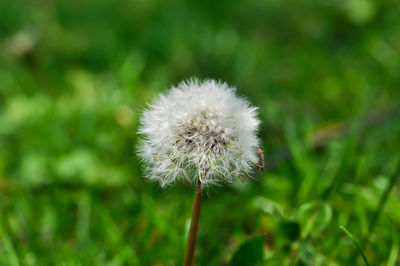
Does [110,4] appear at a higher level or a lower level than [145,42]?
lower

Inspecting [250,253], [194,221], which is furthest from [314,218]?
[194,221]

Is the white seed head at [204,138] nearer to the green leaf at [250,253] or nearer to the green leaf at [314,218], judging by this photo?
the green leaf at [250,253]

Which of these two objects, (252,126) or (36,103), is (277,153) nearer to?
(252,126)

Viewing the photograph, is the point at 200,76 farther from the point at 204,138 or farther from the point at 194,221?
the point at 194,221

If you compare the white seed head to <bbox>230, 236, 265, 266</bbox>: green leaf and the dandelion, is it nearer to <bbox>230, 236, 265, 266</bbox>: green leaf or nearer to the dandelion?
the dandelion

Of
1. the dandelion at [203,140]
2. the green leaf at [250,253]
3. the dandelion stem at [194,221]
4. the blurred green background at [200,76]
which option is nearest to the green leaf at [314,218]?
the blurred green background at [200,76]

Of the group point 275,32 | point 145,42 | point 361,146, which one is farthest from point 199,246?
→ point 275,32

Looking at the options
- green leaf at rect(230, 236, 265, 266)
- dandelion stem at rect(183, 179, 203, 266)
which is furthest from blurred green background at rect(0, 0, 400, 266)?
dandelion stem at rect(183, 179, 203, 266)

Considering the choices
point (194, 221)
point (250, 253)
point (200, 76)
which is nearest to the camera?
point (194, 221)
